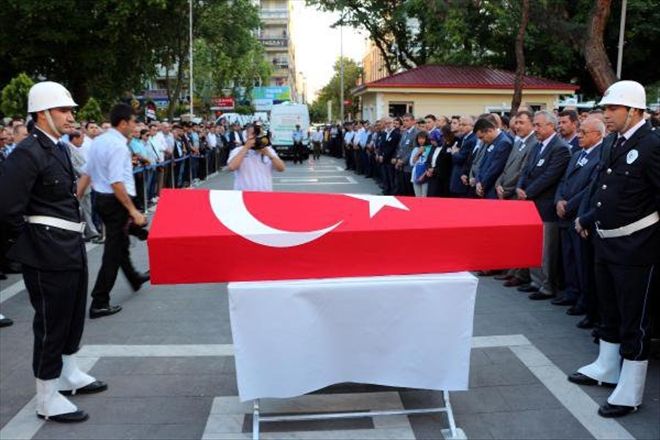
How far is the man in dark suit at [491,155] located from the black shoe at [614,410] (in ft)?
14.7

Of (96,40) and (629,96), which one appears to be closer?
(629,96)

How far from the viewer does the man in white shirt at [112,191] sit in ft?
22.0

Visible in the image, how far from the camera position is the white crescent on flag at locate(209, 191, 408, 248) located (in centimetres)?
394

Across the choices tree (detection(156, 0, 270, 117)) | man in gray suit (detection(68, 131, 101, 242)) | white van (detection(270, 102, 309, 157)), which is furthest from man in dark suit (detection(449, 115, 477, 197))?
tree (detection(156, 0, 270, 117))

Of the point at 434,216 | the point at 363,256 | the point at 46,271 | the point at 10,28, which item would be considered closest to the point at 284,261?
the point at 363,256

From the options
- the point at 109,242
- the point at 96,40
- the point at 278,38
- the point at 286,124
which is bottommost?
the point at 109,242

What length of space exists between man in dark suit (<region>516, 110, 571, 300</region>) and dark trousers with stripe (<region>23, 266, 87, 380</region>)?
5019 millimetres

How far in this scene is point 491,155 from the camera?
8594mm

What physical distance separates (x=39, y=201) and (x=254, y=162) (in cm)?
361

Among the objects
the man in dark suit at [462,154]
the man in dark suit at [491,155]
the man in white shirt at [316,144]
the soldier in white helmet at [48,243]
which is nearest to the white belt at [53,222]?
the soldier in white helmet at [48,243]

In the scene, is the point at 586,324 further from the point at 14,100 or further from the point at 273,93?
the point at 273,93

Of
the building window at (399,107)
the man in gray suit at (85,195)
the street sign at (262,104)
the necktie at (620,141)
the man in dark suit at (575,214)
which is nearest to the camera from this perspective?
the necktie at (620,141)

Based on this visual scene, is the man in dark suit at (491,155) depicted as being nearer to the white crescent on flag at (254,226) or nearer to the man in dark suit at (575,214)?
the man in dark suit at (575,214)

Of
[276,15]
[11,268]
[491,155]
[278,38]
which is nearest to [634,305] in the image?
[491,155]
